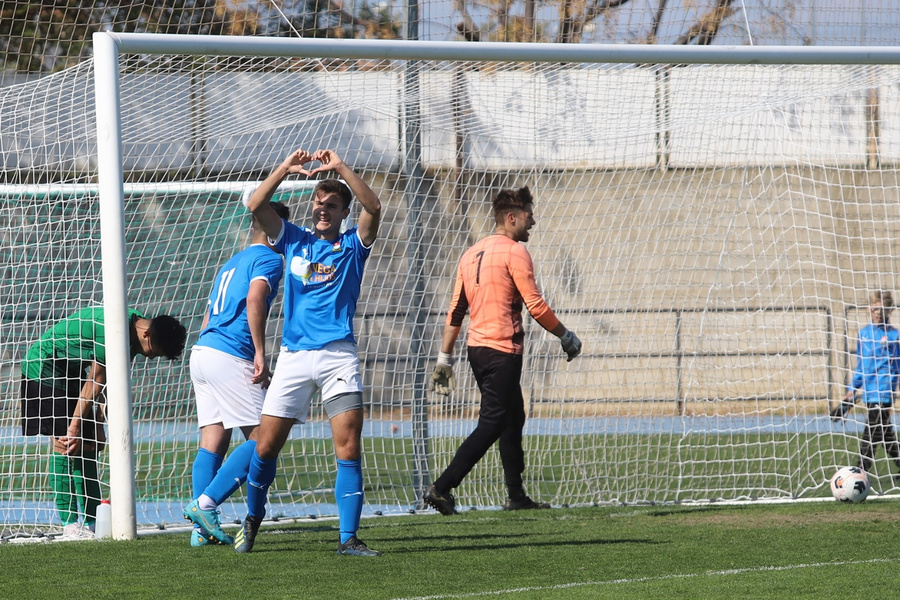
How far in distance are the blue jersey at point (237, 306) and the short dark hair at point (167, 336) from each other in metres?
0.30

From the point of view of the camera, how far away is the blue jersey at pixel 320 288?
216 inches

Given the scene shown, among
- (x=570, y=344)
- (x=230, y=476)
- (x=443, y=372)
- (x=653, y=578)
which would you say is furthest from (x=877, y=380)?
(x=230, y=476)

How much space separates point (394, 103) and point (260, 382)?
3.08 meters

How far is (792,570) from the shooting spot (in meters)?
5.10

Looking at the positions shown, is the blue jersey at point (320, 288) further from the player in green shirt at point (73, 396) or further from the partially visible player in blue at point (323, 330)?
the player in green shirt at point (73, 396)

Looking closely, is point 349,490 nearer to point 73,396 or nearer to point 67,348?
point 67,348

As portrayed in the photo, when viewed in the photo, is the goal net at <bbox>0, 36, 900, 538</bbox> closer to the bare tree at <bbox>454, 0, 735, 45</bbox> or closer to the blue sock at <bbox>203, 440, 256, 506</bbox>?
the bare tree at <bbox>454, 0, 735, 45</bbox>

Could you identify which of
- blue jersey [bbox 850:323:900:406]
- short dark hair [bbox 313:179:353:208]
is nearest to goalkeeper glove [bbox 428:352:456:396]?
short dark hair [bbox 313:179:353:208]

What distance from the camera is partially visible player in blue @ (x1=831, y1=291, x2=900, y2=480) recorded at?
31.0ft

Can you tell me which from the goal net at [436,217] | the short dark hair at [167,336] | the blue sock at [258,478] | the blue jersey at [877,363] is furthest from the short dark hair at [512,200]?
the blue jersey at [877,363]

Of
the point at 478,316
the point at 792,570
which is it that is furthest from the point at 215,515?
the point at 792,570

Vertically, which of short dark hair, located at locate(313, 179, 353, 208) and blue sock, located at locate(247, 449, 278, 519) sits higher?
short dark hair, located at locate(313, 179, 353, 208)

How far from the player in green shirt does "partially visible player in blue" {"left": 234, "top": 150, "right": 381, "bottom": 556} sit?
142 cm

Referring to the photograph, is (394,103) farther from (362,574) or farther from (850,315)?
(850,315)
